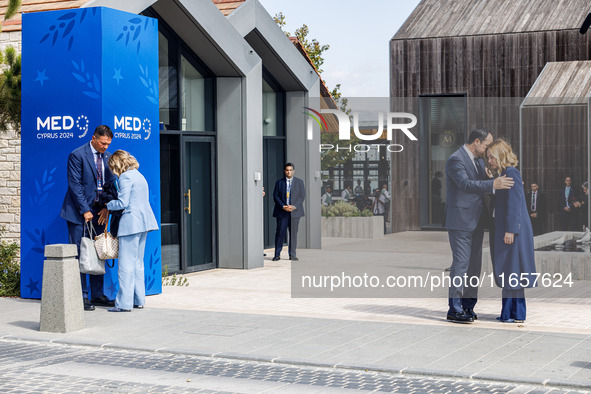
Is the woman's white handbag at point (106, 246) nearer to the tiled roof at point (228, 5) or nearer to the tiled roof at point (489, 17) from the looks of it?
the tiled roof at point (228, 5)

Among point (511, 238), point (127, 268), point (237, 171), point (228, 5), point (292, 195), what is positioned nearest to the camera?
point (511, 238)

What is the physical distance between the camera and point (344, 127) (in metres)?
13.5

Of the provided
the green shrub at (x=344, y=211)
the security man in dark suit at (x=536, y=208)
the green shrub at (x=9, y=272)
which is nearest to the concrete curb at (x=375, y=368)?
the security man in dark suit at (x=536, y=208)

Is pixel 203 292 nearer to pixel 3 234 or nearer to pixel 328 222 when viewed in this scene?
pixel 3 234

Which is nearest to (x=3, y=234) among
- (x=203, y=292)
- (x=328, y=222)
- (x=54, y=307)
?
(x=203, y=292)

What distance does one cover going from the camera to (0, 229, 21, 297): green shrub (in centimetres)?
1237

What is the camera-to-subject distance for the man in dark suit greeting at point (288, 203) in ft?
57.7

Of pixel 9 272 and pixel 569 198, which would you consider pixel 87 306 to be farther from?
pixel 569 198

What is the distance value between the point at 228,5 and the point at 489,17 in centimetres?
1252

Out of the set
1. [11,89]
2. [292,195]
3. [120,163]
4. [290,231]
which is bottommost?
[290,231]

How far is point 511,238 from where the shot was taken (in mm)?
9867

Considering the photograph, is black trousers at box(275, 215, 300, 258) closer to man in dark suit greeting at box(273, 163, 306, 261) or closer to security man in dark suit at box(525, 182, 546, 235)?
man in dark suit greeting at box(273, 163, 306, 261)

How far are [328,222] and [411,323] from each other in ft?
47.2

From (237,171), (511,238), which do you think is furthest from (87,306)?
(237,171)
